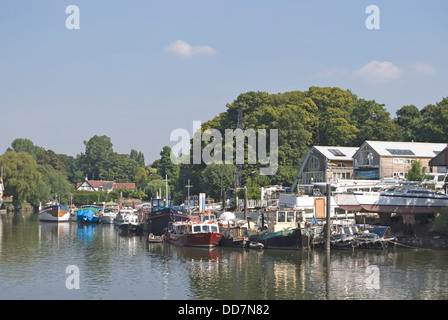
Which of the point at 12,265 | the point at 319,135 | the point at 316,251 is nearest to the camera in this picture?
the point at 12,265

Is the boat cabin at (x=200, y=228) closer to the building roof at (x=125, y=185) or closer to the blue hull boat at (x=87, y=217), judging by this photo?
the blue hull boat at (x=87, y=217)

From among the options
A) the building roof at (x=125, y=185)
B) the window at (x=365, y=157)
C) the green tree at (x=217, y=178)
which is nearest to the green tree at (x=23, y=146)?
the building roof at (x=125, y=185)

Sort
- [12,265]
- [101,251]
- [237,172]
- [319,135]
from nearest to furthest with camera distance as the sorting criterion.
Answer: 1. [12,265]
2. [101,251]
3. [237,172]
4. [319,135]

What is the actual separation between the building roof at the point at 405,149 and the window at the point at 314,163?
25.9 ft

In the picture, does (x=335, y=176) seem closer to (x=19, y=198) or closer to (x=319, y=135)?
(x=319, y=135)

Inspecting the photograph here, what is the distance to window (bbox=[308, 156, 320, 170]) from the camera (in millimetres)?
81625

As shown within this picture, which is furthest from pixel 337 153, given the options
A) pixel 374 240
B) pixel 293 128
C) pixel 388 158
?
pixel 374 240

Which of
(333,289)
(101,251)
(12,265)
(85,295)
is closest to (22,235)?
(101,251)

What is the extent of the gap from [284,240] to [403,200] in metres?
14.3

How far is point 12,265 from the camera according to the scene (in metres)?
41.9

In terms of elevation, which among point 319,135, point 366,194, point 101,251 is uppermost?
point 319,135

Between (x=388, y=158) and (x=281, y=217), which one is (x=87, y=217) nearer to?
(x=388, y=158)

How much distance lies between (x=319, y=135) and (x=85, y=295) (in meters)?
77.9

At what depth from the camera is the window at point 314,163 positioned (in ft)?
268
